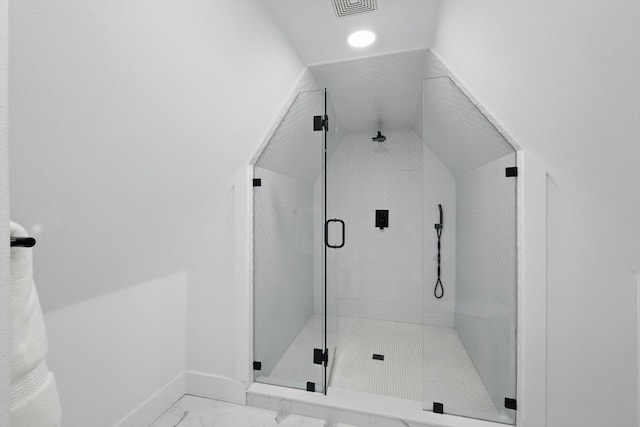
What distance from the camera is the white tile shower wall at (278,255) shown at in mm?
1875

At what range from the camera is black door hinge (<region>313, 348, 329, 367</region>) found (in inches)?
71.9

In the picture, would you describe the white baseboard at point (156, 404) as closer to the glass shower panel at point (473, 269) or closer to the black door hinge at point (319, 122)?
the glass shower panel at point (473, 269)

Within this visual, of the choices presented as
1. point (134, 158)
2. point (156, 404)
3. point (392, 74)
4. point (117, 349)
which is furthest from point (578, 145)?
point (156, 404)

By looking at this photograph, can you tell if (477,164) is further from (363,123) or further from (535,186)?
(363,123)

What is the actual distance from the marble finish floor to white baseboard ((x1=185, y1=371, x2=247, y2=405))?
1.5 inches

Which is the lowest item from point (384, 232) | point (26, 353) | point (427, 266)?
point (427, 266)

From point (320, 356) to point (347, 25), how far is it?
2.04 m

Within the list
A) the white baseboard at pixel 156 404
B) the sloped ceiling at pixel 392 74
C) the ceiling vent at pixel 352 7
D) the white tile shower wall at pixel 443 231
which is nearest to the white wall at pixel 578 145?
the sloped ceiling at pixel 392 74

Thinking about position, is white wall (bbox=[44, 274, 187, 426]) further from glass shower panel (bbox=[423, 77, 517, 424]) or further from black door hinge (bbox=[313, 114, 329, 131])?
glass shower panel (bbox=[423, 77, 517, 424])

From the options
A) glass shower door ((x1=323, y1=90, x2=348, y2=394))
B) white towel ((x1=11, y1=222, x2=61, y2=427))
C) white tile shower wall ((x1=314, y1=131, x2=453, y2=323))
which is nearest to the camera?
white towel ((x1=11, y1=222, x2=61, y2=427))

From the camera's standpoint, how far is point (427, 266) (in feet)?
8.19

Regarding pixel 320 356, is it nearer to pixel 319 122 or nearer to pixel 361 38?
pixel 319 122

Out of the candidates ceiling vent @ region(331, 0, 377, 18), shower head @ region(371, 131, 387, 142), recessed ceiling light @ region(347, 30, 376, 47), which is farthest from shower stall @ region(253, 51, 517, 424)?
shower head @ region(371, 131, 387, 142)

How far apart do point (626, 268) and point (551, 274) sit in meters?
0.27
